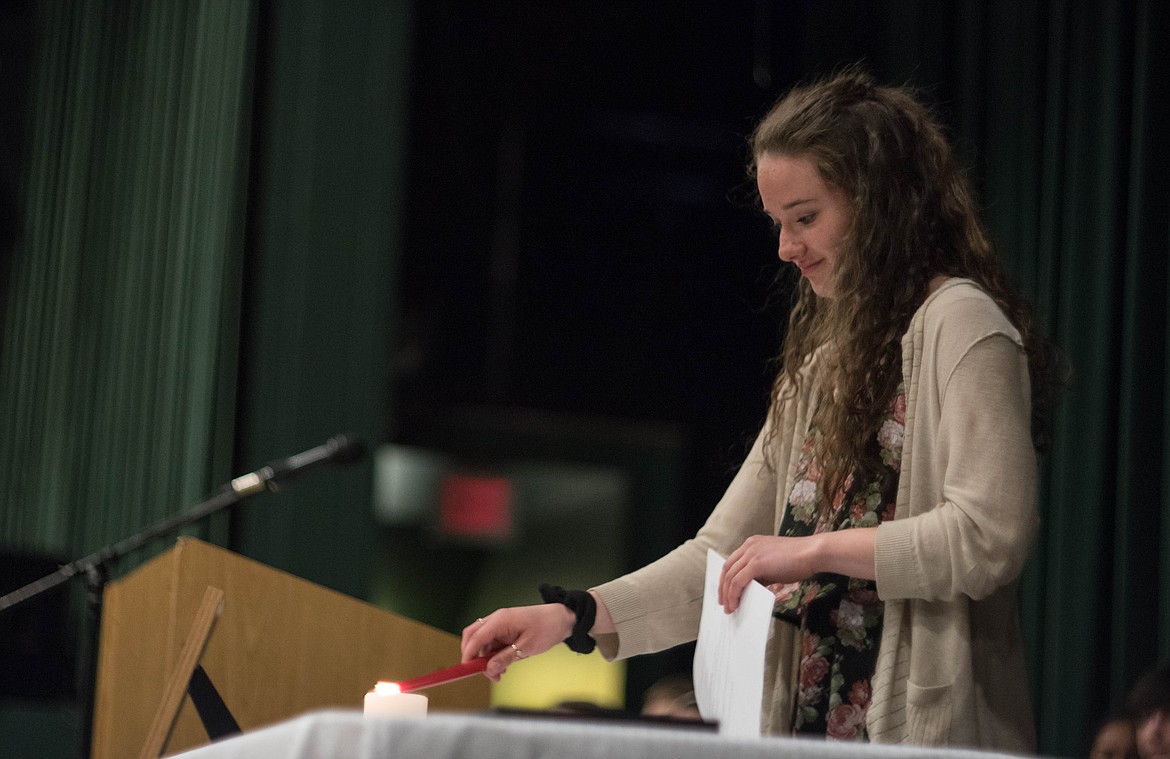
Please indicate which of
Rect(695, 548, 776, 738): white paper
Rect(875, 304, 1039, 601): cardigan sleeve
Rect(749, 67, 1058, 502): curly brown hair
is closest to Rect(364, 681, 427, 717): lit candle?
Rect(695, 548, 776, 738): white paper

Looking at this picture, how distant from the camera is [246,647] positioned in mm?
1578

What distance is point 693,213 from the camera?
5.43 m

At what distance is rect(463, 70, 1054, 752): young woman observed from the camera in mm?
1266

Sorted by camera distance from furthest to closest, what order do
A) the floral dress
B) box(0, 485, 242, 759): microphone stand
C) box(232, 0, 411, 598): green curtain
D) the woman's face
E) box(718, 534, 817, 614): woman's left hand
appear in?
box(232, 0, 411, 598): green curtain
box(0, 485, 242, 759): microphone stand
the woman's face
the floral dress
box(718, 534, 817, 614): woman's left hand

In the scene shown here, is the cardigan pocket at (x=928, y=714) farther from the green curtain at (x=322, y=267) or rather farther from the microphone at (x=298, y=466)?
the green curtain at (x=322, y=267)

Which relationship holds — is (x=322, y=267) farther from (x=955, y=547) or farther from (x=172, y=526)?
(x=955, y=547)

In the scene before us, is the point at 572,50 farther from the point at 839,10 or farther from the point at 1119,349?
the point at 1119,349

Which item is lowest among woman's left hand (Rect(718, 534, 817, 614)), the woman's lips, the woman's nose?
woman's left hand (Rect(718, 534, 817, 614))

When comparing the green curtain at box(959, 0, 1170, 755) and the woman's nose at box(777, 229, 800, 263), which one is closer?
the woman's nose at box(777, 229, 800, 263)

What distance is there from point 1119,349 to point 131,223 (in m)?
2.98

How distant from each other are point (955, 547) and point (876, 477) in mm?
171

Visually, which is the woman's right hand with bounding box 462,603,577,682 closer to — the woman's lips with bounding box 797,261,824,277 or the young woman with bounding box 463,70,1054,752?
the young woman with bounding box 463,70,1054,752

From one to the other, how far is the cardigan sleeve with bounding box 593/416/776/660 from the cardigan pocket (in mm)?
339

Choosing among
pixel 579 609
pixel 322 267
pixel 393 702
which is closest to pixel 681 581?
pixel 579 609
